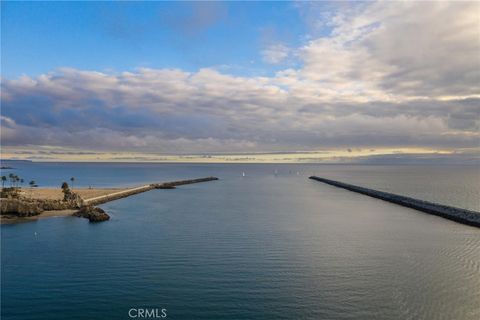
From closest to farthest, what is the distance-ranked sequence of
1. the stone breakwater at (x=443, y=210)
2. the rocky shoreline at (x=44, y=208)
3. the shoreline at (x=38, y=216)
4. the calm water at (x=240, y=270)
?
the calm water at (x=240, y=270) < the shoreline at (x=38, y=216) < the rocky shoreline at (x=44, y=208) < the stone breakwater at (x=443, y=210)

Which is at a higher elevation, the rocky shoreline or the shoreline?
the rocky shoreline

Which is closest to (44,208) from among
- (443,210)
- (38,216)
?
(38,216)

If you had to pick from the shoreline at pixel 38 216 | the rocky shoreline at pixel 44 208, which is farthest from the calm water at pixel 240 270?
the shoreline at pixel 38 216

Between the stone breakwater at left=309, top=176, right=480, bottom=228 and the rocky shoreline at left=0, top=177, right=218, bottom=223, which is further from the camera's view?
the stone breakwater at left=309, top=176, right=480, bottom=228

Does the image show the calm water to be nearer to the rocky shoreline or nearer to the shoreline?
the rocky shoreline

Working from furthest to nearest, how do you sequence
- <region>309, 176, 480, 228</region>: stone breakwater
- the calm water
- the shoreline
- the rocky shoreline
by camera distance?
1. <region>309, 176, 480, 228</region>: stone breakwater
2. the rocky shoreline
3. the shoreline
4. the calm water

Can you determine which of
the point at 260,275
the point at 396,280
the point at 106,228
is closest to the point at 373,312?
the point at 396,280

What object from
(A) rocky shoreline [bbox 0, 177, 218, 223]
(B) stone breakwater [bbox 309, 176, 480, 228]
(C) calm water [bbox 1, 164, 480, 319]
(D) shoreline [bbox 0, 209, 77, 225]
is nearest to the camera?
(C) calm water [bbox 1, 164, 480, 319]

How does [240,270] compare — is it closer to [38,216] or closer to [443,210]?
[38,216]

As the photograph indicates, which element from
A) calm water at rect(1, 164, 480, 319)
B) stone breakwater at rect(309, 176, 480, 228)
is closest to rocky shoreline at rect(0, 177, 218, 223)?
calm water at rect(1, 164, 480, 319)

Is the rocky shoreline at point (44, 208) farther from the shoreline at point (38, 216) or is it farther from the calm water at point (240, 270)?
the calm water at point (240, 270)

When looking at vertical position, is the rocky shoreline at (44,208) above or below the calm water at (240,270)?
above
